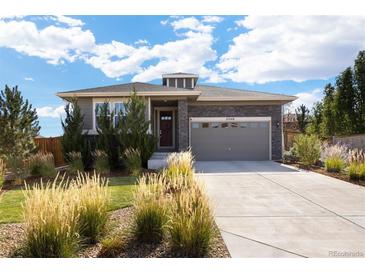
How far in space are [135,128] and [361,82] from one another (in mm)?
14754

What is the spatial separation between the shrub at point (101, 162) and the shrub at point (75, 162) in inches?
23.7

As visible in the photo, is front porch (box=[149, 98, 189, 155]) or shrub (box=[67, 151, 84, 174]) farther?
front porch (box=[149, 98, 189, 155])

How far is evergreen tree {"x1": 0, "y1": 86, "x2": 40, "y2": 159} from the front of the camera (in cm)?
1082

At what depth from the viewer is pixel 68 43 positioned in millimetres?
12625

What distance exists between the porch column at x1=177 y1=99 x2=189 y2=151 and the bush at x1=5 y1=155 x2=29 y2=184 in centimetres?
762

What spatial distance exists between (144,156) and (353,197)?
316 inches

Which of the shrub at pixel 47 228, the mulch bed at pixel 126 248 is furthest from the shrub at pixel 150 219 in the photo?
the shrub at pixel 47 228

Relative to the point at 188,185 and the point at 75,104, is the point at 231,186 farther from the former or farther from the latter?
the point at 75,104

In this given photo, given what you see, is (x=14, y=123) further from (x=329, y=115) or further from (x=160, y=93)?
(x=329, y=115)

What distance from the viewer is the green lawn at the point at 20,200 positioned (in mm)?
6122

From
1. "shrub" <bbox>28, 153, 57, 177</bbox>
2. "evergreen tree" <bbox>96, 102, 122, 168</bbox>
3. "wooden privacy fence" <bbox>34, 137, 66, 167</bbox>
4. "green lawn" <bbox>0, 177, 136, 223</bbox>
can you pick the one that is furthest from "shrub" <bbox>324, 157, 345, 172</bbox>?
"wooden privacy fence" <bbox>34, 137, 66, 167</bbox>

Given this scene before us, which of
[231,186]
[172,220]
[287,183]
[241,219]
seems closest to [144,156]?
[231,186]

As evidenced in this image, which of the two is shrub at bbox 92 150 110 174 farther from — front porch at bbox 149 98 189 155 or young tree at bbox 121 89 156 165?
front porch at bbox 149 98 189 155

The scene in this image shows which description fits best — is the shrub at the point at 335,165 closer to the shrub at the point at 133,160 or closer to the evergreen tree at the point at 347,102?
the shrub at the point at 133,160
